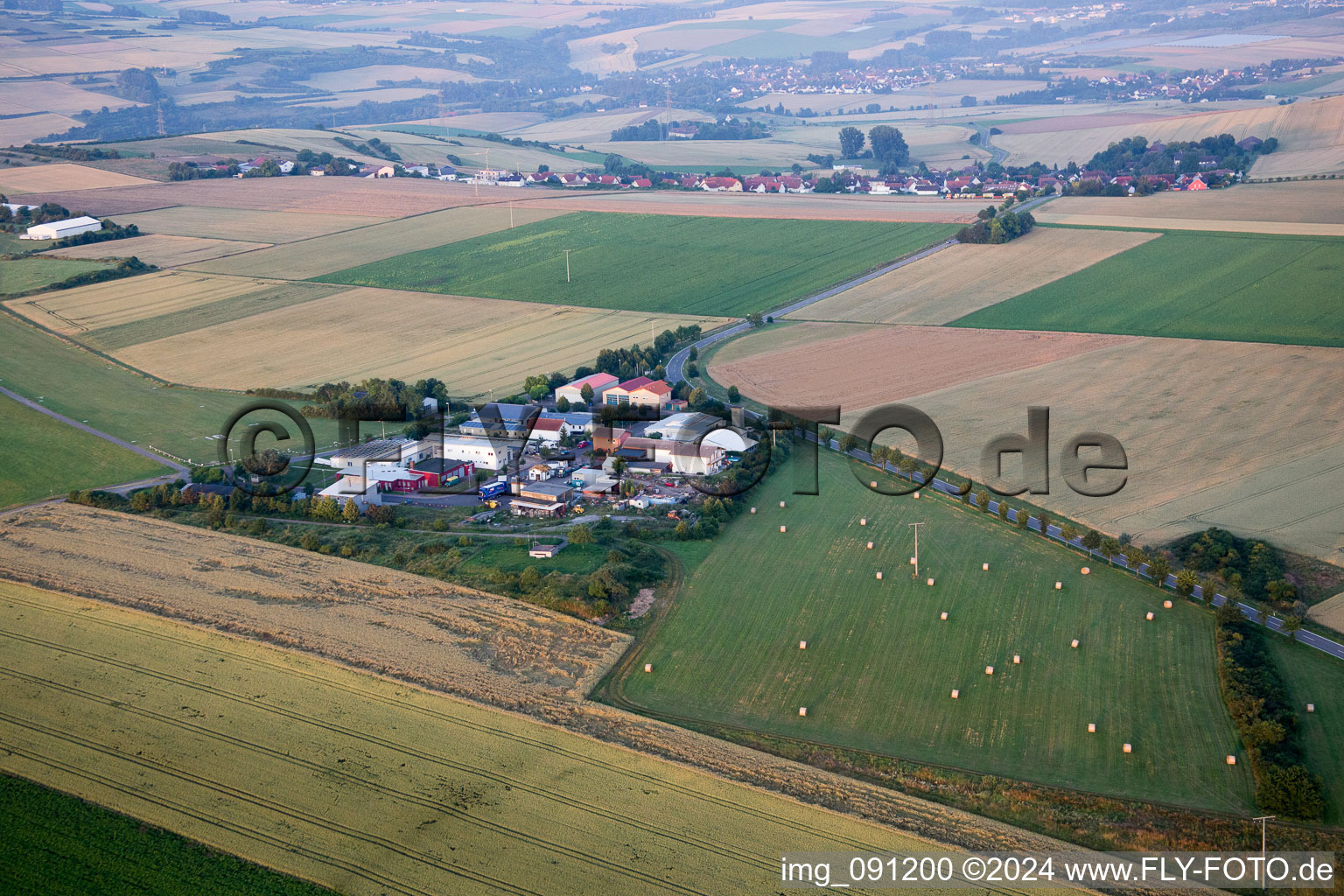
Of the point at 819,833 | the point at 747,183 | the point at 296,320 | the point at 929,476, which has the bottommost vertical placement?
the point at 819,833

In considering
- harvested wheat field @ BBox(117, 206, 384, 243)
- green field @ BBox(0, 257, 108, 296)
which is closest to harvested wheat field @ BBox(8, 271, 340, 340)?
green field @ BBox(0, 257, 108, 296)

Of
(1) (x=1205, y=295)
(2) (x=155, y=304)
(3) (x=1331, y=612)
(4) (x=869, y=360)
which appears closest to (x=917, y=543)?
(3) (x=1331, y=612)

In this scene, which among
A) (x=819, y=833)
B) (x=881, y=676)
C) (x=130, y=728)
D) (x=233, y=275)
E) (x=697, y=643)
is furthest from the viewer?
(x=233, y=275)

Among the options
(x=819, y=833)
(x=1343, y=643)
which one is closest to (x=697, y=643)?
(x=819, y=833)

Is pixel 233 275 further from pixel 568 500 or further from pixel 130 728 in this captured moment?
pixel 130 728

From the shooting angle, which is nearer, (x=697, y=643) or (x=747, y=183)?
(x=697, y=643)

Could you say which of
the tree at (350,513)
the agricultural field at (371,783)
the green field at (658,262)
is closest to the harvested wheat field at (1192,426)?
the agricultural field at (371,783)
